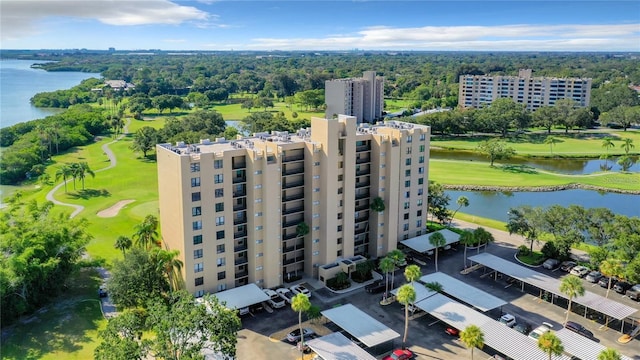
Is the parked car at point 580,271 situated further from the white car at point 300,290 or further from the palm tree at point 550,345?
the white car at point 300,290

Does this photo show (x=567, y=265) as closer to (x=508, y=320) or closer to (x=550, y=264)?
(x=550, y=264)

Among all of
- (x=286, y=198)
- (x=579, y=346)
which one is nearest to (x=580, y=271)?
(x=579, y=346)

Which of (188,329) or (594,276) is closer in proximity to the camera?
(188,329)

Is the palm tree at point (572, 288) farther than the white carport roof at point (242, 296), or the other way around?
the white carport roof at point (242, 296)

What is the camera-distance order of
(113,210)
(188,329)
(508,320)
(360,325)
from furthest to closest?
(113,210)
(508,320)
(360,325)
(188,329)

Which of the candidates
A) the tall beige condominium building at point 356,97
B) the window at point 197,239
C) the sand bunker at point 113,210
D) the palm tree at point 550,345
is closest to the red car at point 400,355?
the palm tree at point 550,345
